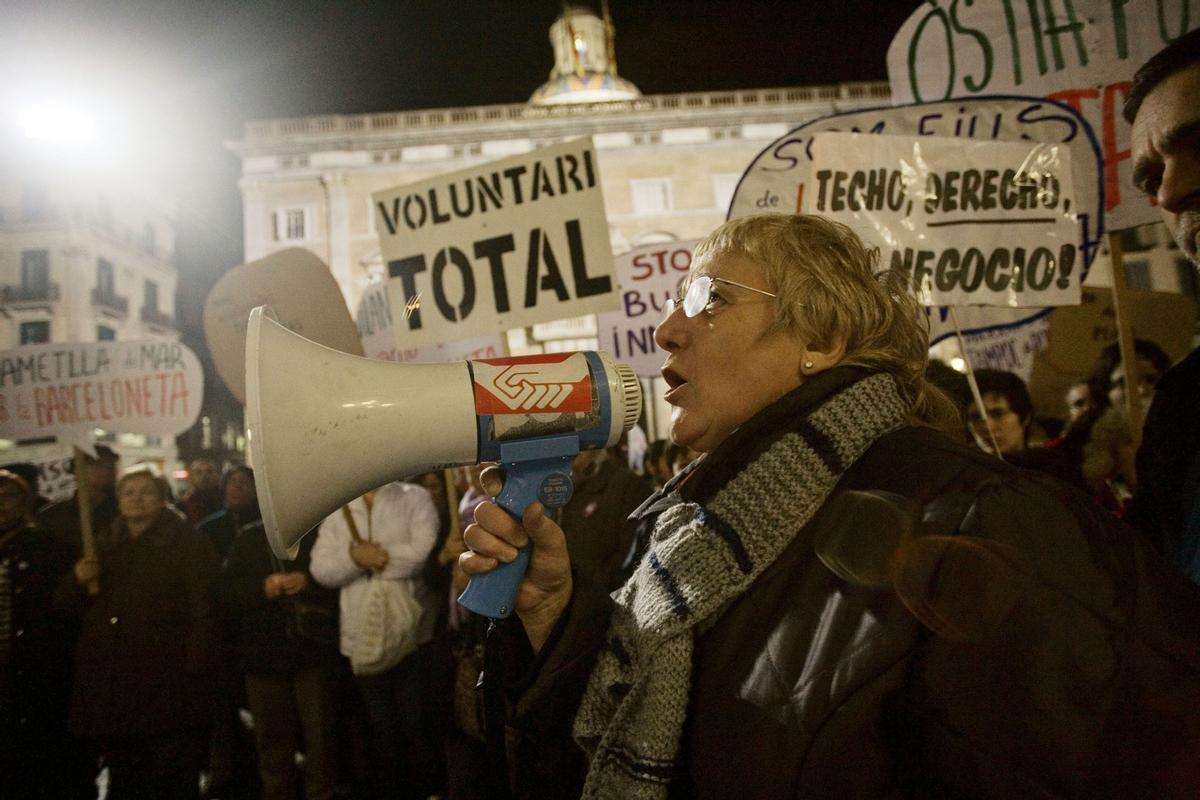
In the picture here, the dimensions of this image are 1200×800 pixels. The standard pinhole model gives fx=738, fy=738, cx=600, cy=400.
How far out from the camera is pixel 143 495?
4117mm

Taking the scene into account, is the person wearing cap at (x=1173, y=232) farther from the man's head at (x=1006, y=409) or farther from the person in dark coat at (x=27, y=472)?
the person in dark coat at (x=27, y=472)

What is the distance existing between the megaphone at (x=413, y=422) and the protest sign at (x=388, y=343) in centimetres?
353

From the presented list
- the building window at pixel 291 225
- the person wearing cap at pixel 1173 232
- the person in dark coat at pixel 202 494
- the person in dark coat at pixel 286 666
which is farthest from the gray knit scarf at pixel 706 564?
the building window at pixel 291 225

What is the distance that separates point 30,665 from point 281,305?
2.34 m

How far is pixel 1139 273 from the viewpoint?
2614cm

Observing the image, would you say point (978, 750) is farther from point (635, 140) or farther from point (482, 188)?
point (635, 140)

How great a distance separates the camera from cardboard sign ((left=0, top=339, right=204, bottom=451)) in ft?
15.6

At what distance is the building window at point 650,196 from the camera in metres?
30.6

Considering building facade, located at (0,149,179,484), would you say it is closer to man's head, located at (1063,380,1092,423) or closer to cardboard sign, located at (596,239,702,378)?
cardboard sign, located at (596,239,702,378)

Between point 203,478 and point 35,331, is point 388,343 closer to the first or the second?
point 203,478

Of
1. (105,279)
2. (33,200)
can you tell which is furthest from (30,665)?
(105,279)

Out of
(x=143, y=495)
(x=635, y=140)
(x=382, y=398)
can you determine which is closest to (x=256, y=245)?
(x=635, y=140)

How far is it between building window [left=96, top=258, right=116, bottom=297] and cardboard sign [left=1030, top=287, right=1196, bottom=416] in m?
37.4

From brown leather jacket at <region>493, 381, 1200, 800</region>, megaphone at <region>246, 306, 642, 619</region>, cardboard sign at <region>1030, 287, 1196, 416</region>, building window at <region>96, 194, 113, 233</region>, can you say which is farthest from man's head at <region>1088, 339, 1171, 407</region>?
building window at <region>96, 194, 113, 233</region>
